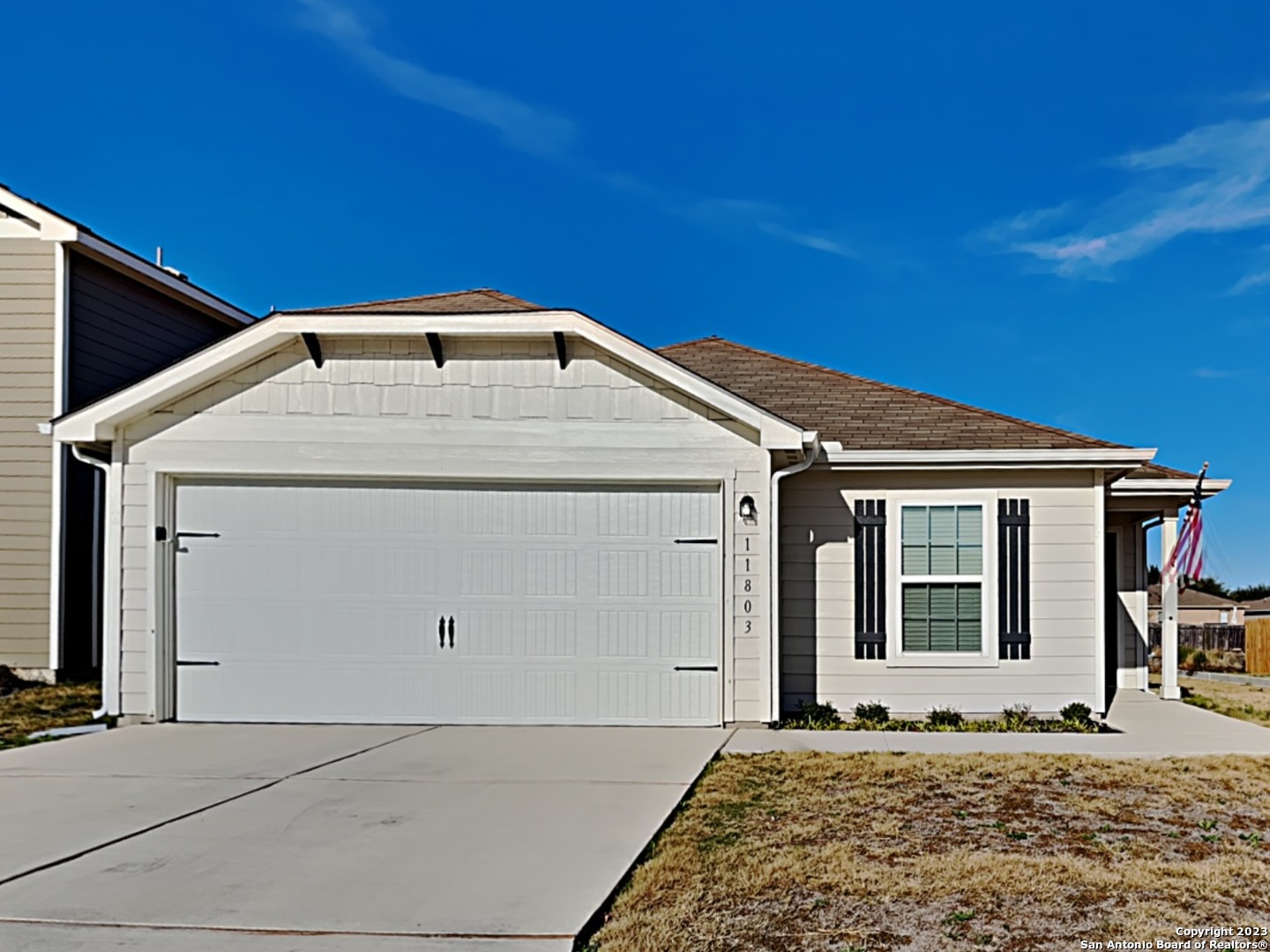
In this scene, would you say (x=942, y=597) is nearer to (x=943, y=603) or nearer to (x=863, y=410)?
(x=943, y=603)

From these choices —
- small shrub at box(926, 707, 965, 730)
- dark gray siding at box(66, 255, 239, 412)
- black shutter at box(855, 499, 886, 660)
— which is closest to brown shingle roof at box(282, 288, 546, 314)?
dark gray siding at box(66, 255, 239, 412)

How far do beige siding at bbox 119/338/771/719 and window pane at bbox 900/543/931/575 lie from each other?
5.79ft

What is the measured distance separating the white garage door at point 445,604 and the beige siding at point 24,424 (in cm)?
→ 408

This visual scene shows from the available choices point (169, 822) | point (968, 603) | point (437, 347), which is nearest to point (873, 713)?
point (968, 603)

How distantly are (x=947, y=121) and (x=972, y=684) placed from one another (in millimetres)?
10270

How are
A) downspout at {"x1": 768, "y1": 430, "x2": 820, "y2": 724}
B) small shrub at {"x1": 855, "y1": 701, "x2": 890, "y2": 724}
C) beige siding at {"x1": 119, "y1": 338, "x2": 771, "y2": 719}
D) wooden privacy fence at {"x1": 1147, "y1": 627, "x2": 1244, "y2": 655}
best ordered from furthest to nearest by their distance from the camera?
wooden privacy fence at {"x1": 1147, "y1": 627, "x2": 1244, "y2": 655}, small shrub at {"x1": 855, "y1": 701, "x2": 890, "y2": 724}, beige siding at {"x1": 119, "y1": 338, "x2": 771, "y2": 719}, downspout at {"x1": 768, "y1": 430, "x2": 820, "y2": 724}

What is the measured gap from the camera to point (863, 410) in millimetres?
12445

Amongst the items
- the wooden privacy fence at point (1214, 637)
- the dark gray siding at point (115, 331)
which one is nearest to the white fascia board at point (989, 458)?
the dark gray siding at point (115, 331)

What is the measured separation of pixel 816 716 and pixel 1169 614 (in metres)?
6.17

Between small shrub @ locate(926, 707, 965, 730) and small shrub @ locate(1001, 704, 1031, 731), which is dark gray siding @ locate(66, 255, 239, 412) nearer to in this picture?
small shrub @ locate(926, 707, 965, 730)

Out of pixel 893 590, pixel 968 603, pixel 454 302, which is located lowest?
pixel 968 603

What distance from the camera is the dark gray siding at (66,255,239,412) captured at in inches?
546

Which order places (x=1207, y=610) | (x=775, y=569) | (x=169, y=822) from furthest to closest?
(x=1207, y=610) < (x=775, y=569) < (x=169, y=822)

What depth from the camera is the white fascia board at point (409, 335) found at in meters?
10.1
